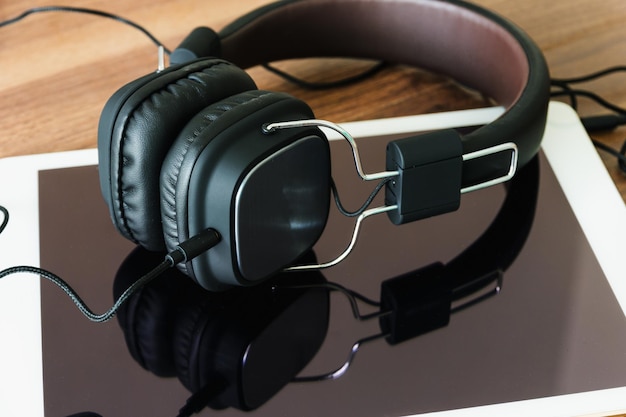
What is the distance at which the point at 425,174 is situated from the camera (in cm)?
64

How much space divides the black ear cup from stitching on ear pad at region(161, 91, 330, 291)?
4 centimetres

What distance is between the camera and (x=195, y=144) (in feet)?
1.90

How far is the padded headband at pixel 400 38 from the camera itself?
0.85 m

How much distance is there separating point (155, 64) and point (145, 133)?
38 centimetres

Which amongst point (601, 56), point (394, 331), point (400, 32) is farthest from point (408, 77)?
point (394, 331)

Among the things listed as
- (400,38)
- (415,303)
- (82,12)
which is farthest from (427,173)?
(82,12)

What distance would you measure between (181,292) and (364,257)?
147mm

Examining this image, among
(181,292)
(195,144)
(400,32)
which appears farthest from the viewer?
(400,32)

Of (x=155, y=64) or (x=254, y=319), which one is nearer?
(x=254, y=319)

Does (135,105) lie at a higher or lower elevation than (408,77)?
higher

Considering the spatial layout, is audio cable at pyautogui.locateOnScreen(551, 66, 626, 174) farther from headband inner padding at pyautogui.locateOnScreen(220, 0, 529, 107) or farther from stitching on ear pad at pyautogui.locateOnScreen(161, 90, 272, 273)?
stitching on ear pad at pyautogui.locateOnScreen(161, 90, 272, 273)

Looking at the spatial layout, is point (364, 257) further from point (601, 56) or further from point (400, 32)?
point (601, 56)

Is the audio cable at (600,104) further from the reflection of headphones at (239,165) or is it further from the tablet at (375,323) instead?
the reflection of headphones at (239,165)

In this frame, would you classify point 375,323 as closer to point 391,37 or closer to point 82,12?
point 391,37
